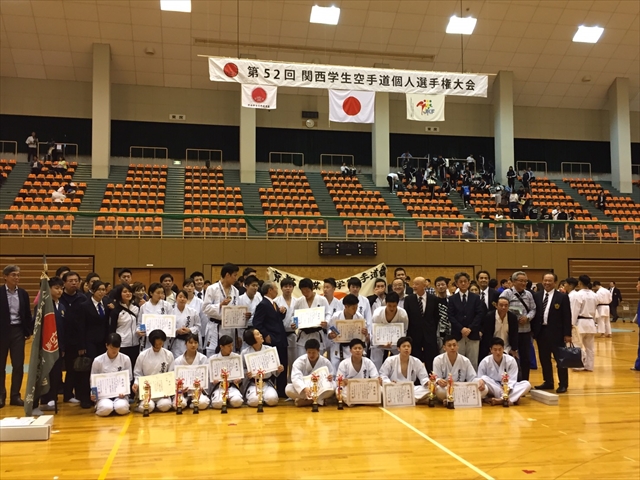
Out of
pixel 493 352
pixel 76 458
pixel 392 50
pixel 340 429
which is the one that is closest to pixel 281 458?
pixel 340 429

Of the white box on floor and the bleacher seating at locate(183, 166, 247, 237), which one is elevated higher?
the bleacher seating at locate(183, 166, 247, 237)

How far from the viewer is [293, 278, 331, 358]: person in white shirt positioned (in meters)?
8.05

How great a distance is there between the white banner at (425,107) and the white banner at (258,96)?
371 centimetres

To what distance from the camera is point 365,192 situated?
22.2 m

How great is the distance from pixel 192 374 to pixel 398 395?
2650 millimetres

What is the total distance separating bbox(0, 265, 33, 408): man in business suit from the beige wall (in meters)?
18.0

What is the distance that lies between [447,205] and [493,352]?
14.5 m

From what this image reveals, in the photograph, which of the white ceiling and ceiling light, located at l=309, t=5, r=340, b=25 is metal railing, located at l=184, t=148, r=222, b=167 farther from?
ceiling light, located at l=309, t=5, r=340, b=25

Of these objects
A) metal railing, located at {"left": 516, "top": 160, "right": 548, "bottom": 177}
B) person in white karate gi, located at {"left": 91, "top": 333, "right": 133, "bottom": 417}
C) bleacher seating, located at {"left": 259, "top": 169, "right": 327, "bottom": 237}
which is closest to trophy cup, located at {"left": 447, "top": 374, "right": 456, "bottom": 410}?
person in white karate gi, located at {"left": 91, "top": 333, "right": 133, "bottom": 417}

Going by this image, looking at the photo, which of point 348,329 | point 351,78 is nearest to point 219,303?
point 348,329

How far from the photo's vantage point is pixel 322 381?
23.6ft

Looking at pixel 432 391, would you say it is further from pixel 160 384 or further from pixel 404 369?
pixel 160 384

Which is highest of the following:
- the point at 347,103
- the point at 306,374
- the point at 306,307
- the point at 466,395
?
the point at 347,103

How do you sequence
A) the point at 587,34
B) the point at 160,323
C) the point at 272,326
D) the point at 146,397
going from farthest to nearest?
the point at 587,34 → the point at 272,326 → the point at 160,323 → the point at 146,397
